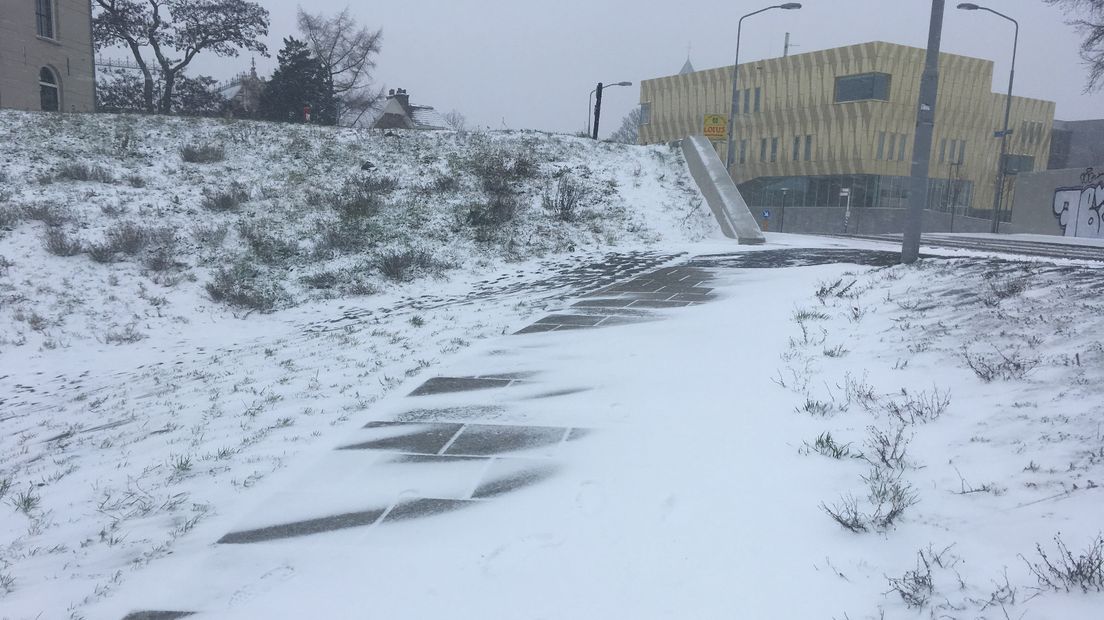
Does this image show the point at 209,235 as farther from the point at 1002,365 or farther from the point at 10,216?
the point at 1002,365

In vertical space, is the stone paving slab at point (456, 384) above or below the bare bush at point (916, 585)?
below

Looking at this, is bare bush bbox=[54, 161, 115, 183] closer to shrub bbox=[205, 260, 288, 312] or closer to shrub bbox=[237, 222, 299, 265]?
shrub bbox=[237, 222, 299, 265]

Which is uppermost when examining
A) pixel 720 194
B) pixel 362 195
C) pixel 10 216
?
pixel 720 194

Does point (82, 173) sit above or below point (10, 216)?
above

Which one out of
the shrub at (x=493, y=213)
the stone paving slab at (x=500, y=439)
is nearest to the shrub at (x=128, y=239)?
the shrub at (x=493, y=213)

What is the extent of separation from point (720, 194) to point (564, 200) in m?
4.02

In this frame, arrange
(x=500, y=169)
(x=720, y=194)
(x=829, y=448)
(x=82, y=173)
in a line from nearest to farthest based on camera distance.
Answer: (x=829, y=448), (x=82, y=173), (x=720, y=194), (x=500, y=169)

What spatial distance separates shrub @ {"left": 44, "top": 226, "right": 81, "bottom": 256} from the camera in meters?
11.4

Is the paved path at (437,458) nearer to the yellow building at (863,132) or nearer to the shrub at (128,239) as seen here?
the shrub at (128,239)

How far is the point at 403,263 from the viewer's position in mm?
12297

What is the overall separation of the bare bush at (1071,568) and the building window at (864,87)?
1964 inches

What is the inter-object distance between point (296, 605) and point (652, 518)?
5.51 feet

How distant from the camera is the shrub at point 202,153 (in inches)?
627

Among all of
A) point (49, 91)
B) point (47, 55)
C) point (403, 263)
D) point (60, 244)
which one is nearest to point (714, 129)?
point (403, 263)
